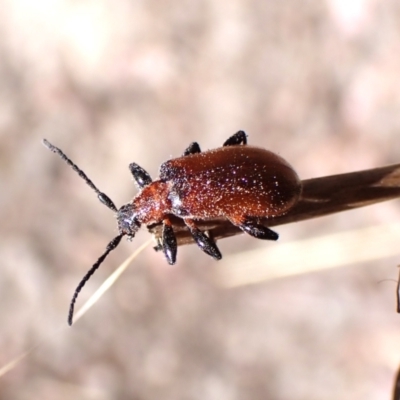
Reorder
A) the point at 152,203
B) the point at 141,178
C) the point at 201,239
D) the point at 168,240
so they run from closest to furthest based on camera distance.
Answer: the point at 201,239 → the point at 168,240 → the point at 152,203 → the point at 141,178

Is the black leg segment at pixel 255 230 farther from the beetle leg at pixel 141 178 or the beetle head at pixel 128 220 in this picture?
the beetle leg at pixel 141 178

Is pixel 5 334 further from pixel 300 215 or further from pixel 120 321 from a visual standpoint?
pixel 300 215

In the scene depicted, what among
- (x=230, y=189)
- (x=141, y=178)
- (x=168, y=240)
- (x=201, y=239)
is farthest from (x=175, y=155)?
(x=201, y=239)

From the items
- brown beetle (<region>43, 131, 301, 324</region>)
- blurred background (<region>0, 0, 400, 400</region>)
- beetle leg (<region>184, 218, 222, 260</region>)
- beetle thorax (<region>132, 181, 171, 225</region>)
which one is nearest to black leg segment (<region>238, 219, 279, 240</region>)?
brown beetle (<region>43, 131, 301, 324</region>)

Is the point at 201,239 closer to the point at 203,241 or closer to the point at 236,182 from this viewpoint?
the point at 203,241

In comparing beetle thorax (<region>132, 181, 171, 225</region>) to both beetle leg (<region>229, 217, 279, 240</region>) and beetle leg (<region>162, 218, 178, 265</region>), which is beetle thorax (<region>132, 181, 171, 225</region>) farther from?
beetle leg (<region>229, 217, 279, 240</region>)

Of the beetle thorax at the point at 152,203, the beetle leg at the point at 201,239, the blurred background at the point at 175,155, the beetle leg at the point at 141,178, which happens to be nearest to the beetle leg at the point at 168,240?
the beetle leg at the point at 201,239

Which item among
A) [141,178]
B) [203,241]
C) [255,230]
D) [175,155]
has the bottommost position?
[175,155]
